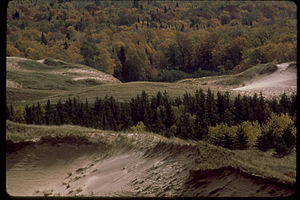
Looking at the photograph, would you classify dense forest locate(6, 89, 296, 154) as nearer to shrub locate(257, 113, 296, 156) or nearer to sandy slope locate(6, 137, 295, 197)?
shrub locate(257, 113, 296, 156)

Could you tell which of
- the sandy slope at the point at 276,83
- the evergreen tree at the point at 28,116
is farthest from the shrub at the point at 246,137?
the sandy slope at the point at 276,83

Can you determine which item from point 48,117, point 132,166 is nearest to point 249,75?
point 48,117

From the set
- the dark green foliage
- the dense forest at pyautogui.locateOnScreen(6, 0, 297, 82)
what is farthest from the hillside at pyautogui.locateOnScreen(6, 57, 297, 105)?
the dense forest at pyautogui.locateOnScreen(6, 0, 297, 82)

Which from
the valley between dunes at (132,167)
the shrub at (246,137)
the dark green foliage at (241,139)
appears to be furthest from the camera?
the shrub at (246,137)

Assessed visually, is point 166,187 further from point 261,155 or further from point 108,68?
point 108,68

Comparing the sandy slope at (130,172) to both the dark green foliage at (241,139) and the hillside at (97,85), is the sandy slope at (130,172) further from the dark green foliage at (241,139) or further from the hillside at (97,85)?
the hillside at (97,85)

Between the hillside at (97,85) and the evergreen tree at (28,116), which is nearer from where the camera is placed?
the evergreen tree at (28,116)
